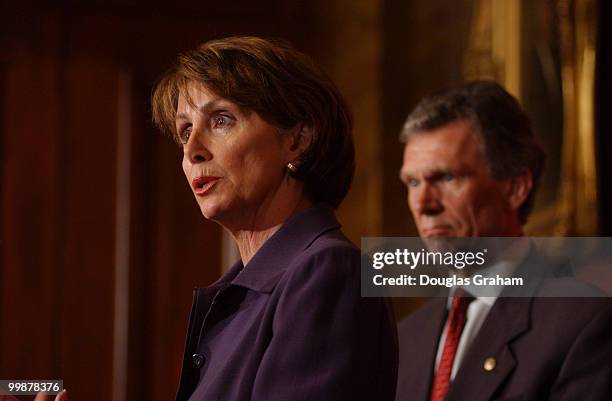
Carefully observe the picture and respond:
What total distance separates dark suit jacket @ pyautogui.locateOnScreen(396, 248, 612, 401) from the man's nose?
1.32 feet

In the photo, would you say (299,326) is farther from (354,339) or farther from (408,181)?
(408,181)

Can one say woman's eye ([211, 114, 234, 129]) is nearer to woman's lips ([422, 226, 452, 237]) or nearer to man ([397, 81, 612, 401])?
man ([397, 81, 612, 401])

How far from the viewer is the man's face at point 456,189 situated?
2.77 meters

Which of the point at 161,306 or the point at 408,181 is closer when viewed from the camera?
the point at 408,181

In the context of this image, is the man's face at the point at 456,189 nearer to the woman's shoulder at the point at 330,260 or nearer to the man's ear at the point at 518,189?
the man's ear at the point at 518,189

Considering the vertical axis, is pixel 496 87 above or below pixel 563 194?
above

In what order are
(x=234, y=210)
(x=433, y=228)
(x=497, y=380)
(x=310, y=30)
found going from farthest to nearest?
(x=310, y=30) → (x=433, y=228) → (x=497, y=380) → (x=234, y=210)

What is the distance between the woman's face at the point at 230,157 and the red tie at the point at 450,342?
2.98 ft

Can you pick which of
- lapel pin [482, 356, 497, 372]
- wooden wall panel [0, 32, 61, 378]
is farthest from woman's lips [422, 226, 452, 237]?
wooden wall panel [0, 32, 61, 378]

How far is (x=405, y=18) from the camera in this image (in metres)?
4.54

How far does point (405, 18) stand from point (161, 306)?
1.63m

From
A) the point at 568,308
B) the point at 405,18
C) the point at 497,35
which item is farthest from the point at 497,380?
the point at 405,18

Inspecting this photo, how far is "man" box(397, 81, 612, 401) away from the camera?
7.26 ft

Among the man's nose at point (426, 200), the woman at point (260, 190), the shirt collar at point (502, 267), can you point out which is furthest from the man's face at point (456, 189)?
the woman at point (260, 190)
